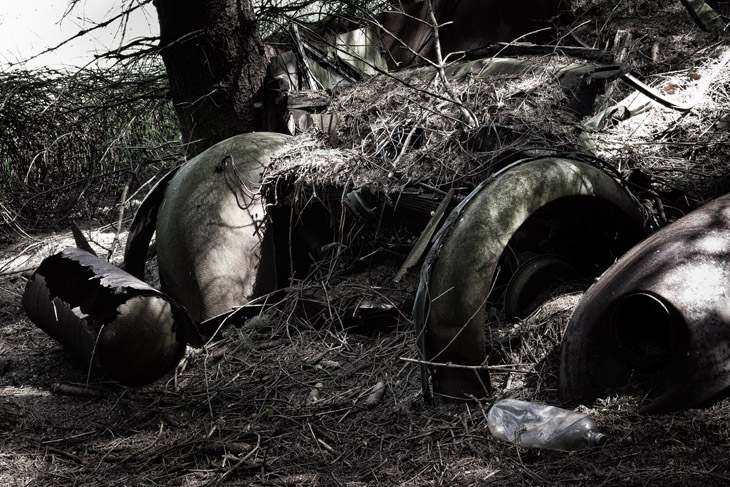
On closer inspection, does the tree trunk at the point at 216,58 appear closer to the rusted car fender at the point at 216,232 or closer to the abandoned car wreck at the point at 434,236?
the abandoned car wreck at the point at 434,236

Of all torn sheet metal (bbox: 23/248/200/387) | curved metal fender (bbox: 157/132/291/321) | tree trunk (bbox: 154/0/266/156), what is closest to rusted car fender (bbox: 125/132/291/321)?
curved metal fender (bbox: 157/132/291/321)

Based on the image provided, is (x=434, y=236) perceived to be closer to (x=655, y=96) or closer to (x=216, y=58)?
(x=655, y=96)

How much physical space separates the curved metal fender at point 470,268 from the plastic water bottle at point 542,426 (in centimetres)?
27

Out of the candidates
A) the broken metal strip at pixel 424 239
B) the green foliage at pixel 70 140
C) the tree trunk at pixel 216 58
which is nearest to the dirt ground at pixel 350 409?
the broken metal strip at pixel 424 239

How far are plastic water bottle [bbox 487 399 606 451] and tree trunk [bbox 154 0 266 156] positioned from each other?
14.1 ft

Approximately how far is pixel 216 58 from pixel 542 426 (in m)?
4.88

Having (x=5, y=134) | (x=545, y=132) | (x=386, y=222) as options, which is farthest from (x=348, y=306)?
(x=5, y=134)

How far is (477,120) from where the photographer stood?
4.69 meters

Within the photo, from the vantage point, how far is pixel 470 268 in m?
3.51

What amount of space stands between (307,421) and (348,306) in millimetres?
1179

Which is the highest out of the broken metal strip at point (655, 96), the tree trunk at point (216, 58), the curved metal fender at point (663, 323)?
the tree trunk at point (216, 58)

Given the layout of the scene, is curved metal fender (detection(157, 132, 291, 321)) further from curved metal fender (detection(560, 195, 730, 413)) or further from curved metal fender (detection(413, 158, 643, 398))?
curved metal fender (detection(560, 195, 730, 413))

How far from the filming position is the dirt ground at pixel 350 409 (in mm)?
2924

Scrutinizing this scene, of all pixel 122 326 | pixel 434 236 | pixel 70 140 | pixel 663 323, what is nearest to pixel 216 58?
pixel 70 140
